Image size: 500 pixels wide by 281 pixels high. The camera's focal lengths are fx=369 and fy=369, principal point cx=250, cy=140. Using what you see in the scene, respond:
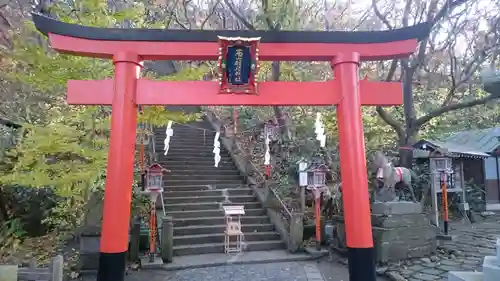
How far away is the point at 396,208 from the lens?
8180 mm

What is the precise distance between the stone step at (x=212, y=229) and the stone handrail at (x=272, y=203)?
296 mm

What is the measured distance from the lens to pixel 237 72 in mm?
5941

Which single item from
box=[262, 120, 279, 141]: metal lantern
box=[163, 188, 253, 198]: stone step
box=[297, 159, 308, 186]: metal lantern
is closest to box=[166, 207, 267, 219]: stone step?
box=[163, 188, 253, 198]: stone step

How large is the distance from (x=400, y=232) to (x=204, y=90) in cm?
527

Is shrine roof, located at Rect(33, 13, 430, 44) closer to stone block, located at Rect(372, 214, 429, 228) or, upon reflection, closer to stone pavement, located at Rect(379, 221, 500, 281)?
stone block, located at Rect(372, 214, 429, 228)

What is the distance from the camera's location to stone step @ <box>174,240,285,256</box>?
353 inches

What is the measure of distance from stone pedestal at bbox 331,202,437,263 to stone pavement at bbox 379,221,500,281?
0.67 feet

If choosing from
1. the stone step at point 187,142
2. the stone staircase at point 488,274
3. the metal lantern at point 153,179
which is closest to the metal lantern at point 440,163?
the stone staircase at point 488,274

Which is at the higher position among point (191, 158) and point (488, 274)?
point (191, 158)

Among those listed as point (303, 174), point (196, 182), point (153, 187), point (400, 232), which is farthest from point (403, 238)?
point (196, 182)

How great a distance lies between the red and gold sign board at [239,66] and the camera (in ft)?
19.4

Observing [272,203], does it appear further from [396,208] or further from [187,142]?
Result: [187,142]

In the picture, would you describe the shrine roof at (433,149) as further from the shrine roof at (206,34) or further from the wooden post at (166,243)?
the wooden post at (166,243)

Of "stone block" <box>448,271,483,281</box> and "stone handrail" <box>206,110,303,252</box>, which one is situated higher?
"stone handrail" <box>206,110,303,252</box>
